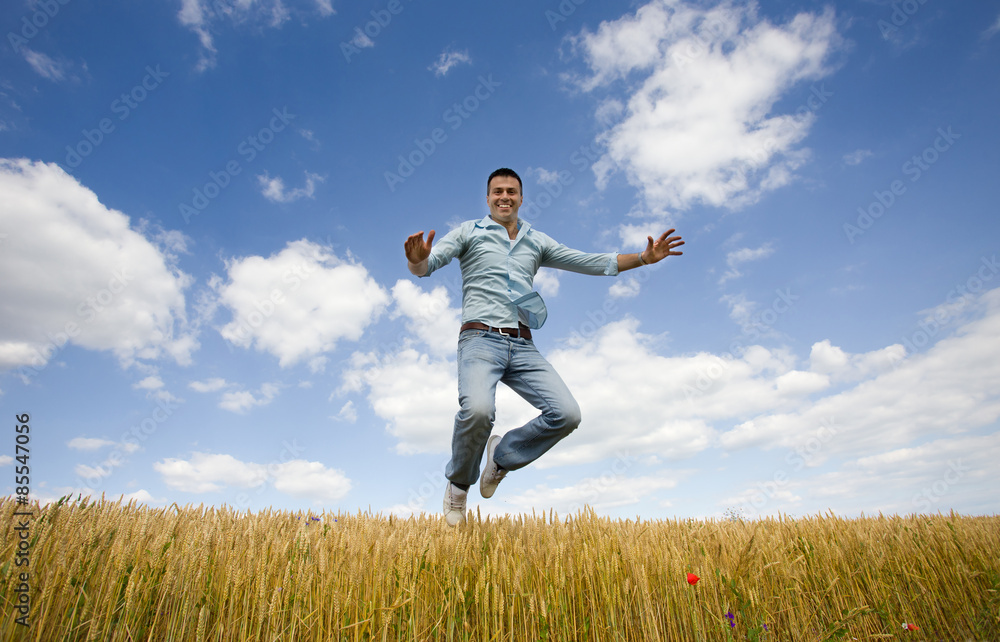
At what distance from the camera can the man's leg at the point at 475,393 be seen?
3.96 meters

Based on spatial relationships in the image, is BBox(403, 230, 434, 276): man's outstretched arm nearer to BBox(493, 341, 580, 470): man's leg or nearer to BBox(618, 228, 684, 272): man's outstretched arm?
BBox(493, 341, 580, 470): man's leg

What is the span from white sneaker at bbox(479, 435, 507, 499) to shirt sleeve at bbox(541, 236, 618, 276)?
1.83 m

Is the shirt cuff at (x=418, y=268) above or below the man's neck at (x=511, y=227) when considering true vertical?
below

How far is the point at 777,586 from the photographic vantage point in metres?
3.13

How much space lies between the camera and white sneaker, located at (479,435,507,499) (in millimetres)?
4668

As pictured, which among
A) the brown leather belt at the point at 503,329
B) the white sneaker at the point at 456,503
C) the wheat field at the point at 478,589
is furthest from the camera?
the white sneaker at the point at 456,503

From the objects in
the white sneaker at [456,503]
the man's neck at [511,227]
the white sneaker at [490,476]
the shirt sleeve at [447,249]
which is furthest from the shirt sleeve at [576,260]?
the white sneaker at [456,503]

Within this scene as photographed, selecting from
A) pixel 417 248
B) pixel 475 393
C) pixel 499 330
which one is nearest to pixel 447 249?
pixel 417 248

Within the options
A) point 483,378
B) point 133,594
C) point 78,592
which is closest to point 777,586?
point 483,378

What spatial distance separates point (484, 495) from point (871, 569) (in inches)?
115

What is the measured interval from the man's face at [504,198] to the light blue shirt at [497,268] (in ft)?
0.34

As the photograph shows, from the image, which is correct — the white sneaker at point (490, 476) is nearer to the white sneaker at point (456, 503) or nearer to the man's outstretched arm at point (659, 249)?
the white sneaker at point (456, 503)

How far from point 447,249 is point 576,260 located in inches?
53.6

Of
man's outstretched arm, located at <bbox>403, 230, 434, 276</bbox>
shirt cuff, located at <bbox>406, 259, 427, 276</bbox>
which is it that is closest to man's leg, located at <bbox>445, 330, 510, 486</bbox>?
shirt cuff, located at <bbox>406, 259, 427, 276</bbox>
